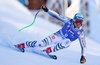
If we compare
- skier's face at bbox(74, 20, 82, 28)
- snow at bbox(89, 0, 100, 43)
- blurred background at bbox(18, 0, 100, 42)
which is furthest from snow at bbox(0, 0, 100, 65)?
snow at bbox(89, 0, 100, 43)

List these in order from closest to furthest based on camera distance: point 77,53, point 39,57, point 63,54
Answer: point 39,57 < point 63,54 < point 77,53

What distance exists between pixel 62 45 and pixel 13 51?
2.49 feet

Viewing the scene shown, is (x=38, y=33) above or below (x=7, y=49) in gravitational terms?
above

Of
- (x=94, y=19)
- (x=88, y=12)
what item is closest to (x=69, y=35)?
(x=88, y=12)

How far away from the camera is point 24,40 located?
4.45m

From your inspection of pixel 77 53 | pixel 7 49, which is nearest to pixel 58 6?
pixel 77 53

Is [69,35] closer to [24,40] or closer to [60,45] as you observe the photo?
[60,45]

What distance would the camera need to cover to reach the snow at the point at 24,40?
328 centimetres

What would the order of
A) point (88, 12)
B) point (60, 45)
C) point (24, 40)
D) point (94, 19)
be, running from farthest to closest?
point (94, 19), point (88, 12), point (24, 40), point (60, 45)

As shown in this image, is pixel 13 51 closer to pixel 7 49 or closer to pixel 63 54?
pixel 7 49

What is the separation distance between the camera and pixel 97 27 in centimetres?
827

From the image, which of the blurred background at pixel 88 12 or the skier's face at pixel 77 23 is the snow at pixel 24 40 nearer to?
the skier's face at pixel 77 23

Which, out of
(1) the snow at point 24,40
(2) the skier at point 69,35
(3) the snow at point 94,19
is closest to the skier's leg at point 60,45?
(2) the skier at point 69,35

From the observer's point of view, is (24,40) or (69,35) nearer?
(69,35)
